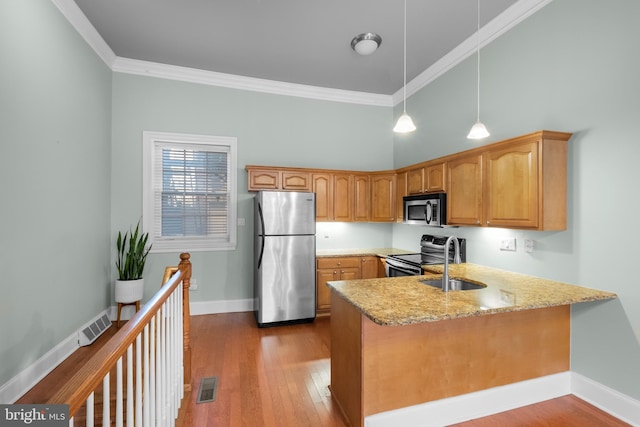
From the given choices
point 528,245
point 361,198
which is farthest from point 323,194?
point 528,245

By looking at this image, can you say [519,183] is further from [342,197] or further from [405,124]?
[342,197]

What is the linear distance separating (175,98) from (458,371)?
4.34m

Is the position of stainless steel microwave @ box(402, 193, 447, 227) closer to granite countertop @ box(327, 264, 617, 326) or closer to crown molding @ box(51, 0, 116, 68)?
granite countertop @ box(327, 264, 617, 326)

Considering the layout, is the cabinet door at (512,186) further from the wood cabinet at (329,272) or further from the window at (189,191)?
the window at (189,191)

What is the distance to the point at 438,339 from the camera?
2.04 metres

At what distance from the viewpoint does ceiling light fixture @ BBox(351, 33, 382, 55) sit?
3.24 meters

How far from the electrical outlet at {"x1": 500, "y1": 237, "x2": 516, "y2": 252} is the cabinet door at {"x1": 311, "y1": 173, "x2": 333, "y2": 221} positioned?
2127 mm

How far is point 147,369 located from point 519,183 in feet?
9.11

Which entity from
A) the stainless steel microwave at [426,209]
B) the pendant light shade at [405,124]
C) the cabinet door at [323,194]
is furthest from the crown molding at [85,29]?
the stainless steel microwave at [426,209]

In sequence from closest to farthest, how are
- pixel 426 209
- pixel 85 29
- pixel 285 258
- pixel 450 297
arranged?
pixel 450 297 < pixel 85 29 < pixel 426 209 < pixel 285 258

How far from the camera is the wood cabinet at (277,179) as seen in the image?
4.04 m

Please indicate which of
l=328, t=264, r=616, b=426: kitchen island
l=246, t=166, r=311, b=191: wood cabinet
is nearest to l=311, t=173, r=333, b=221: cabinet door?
l=246, t=166, r=311, b=191: wood cabinet

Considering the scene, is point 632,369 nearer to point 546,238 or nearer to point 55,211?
point 546,238

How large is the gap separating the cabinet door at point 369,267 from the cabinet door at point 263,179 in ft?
5.15
